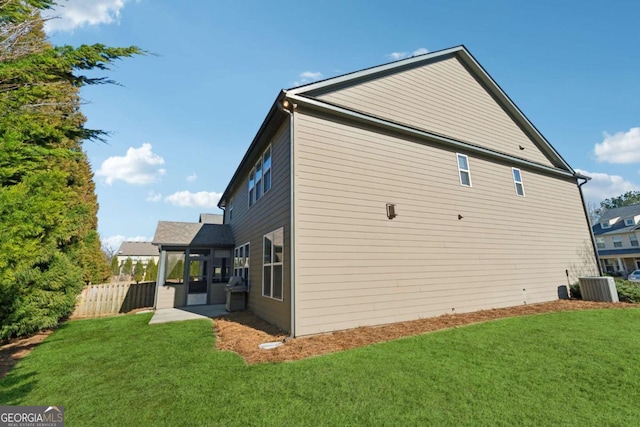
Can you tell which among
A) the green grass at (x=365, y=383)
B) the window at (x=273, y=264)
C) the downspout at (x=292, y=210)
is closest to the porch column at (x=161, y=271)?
the green grass at (x=365, y=383)

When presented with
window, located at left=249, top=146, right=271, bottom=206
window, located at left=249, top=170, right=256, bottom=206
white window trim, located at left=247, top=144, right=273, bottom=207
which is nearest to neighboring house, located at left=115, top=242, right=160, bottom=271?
white window trim, located at left=247, top=144, right=273, bottom=207

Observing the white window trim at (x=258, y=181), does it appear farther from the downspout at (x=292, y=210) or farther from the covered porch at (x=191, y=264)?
the covered porch at (x=191, y=264)

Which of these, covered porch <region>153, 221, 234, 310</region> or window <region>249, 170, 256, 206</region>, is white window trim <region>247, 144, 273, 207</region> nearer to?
window <region>249, 170, 256, 206</region>

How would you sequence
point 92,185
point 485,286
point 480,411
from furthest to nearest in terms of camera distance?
point 92,185 < point 485,286 < point 480,411

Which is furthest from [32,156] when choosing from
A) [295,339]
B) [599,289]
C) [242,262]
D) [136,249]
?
[136,249]

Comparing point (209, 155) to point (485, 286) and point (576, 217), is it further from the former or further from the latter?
point (576, 217)

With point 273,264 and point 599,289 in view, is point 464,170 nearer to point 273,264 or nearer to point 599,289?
point 599,289

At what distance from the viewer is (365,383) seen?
11.8ft

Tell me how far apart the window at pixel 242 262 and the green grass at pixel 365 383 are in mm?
4593

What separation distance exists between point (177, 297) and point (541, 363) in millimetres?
12744

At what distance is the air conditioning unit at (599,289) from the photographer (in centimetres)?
968

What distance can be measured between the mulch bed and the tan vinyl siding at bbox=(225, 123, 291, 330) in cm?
45

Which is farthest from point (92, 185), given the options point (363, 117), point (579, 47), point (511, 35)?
point (579, 47)

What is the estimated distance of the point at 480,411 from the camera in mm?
2885
